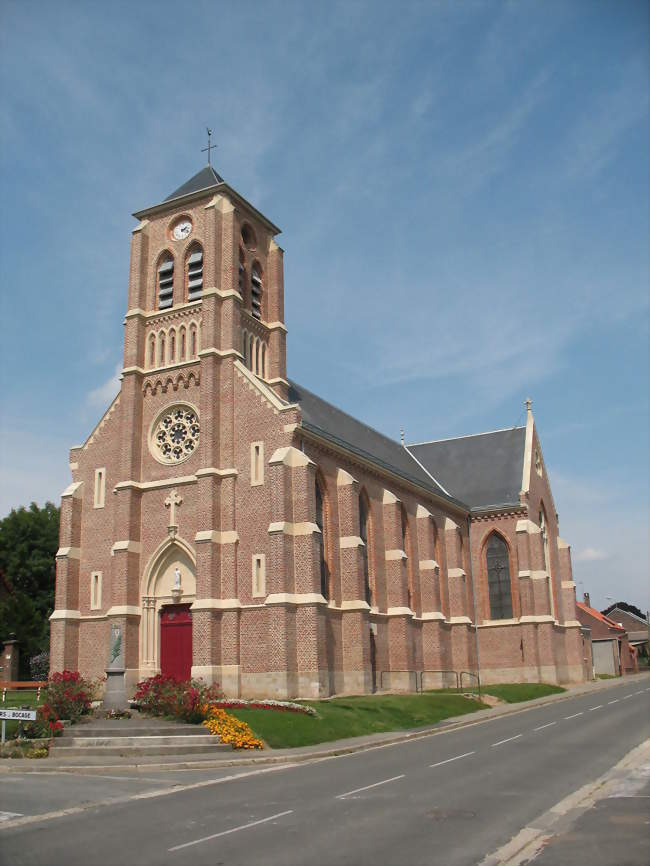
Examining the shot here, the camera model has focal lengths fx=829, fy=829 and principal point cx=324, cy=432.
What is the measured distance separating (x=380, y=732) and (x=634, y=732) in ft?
23.0

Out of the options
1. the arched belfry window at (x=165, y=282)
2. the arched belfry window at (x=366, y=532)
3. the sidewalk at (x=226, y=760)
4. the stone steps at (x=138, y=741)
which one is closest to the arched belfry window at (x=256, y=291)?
the arched belfry window at (x=165, y=282)

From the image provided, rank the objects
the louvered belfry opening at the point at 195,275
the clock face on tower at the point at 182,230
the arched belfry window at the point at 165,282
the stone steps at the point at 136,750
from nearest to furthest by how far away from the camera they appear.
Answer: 1. the stone steps at the point at 136,750
2. the louvered belfry opening at the point at 195,275
3. the arched belfry window at the point at 165,282
4. the clock face on tower at the point at 182,230

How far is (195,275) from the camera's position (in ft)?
114

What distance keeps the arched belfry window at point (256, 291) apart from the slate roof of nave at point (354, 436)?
411 cm

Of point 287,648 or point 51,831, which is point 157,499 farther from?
point 51,831

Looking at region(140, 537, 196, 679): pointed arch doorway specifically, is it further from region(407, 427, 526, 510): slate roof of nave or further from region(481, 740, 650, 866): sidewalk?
region(407, 427, 526, 510): slate roof of nave

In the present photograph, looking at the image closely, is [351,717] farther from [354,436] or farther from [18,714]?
[354,436]

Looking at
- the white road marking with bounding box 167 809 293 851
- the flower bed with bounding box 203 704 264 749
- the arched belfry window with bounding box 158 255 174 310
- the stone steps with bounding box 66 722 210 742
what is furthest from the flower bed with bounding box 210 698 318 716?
the arched belfry window with bounding box 158 255 174 310

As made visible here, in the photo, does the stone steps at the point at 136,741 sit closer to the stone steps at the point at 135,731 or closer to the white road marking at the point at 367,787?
the stone steps at the point at 135,731

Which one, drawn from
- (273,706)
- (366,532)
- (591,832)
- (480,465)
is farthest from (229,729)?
(480,465)

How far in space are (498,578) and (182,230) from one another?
26.7 m

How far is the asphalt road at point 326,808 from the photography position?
9367 mm

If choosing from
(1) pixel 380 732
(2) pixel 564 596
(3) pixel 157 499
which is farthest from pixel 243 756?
(2) pixel 564 596

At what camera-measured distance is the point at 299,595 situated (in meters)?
29.0
